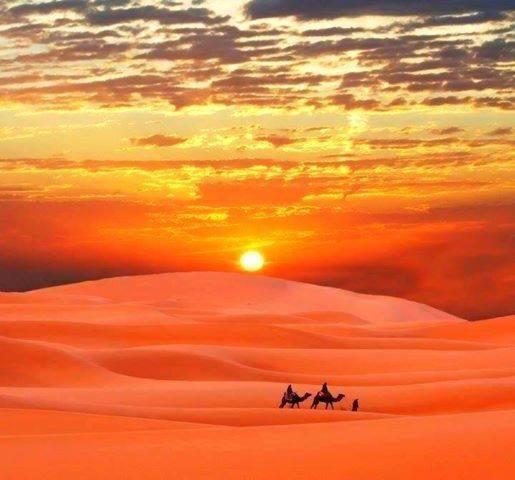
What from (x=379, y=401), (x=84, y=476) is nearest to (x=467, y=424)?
(x=84, y=476)

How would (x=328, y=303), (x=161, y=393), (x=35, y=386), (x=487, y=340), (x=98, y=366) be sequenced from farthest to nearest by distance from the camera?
1. (x=328, y=303)
2. (x=487, y=340)
3. (x=98, y=366)
4. (x=35, y=386)
5. (x=161, y=393)

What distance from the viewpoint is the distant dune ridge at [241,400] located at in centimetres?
1227

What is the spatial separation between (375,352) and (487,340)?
43.7 ft

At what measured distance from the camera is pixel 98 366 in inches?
1303

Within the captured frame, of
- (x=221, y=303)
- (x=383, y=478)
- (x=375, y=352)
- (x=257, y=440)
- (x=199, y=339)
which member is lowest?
(x=383, y=478)

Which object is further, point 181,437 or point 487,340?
point 487,340

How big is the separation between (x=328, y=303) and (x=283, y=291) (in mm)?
3884

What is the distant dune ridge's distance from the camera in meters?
12.3

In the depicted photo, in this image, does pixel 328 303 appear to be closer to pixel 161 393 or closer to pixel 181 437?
pixel 161 393

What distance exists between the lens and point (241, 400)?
83.6ft

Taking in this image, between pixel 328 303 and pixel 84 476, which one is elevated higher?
pixel 328 303

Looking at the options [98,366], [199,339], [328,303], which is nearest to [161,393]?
[98,366]

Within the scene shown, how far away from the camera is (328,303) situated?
10294 cm

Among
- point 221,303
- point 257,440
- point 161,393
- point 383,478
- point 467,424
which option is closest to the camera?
point 383,478
